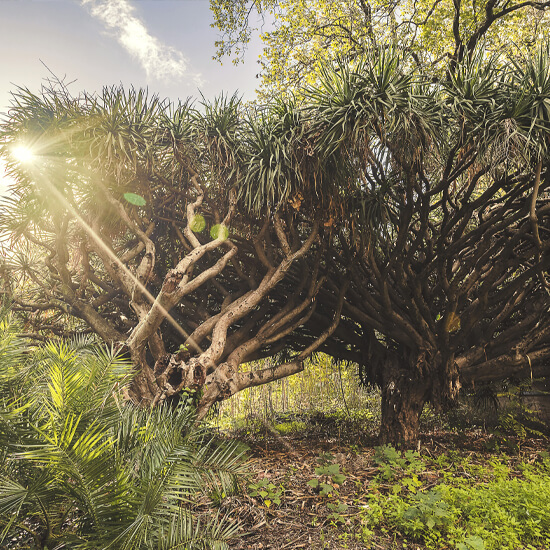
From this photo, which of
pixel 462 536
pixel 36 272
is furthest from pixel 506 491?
pixel 36 272

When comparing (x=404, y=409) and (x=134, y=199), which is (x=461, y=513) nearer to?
(x=404, y=409)

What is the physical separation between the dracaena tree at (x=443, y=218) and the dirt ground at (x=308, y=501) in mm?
1171

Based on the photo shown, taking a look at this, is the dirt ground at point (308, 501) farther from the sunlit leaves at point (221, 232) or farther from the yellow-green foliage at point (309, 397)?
the yellow-green foliage at point (309, 397)

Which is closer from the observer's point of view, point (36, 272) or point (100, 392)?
point (100, 392)

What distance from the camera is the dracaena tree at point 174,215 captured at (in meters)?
5.13

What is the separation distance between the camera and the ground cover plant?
6.24 ft

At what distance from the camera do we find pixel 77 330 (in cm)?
718

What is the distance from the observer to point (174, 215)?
6555mm

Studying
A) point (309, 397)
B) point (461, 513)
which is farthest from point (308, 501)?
point (309, 397)

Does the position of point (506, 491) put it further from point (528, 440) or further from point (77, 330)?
point (77, 330)

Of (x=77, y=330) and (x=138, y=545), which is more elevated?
(x=77, y=330)

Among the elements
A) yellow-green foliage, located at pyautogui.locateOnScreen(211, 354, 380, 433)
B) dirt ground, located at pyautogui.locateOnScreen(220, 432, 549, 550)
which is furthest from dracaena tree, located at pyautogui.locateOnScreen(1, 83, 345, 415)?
yellow-green foliage, located at pyautogui.locateOnScreen(211, 354, 380, 433)

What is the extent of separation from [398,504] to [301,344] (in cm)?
395

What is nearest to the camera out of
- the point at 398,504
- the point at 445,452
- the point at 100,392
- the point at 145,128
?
the point at 100,392
